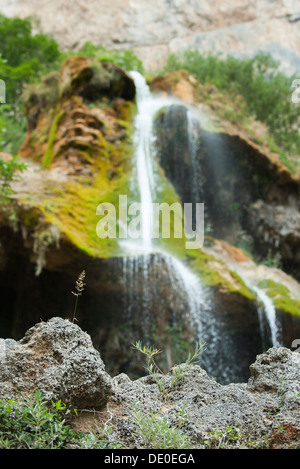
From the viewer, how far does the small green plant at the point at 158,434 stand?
2.19 m

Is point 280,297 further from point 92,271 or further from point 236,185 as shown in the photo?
point 236,185

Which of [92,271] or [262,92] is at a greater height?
[262,92]

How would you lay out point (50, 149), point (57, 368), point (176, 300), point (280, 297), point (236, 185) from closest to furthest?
point (57, 368), point (176, 300), point (280, 297), point (50, 149), point (236, 185)

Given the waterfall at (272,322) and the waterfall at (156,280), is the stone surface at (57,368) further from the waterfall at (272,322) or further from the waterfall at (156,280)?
the waterfall at (272,322)

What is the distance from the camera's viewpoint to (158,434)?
7.46 feet

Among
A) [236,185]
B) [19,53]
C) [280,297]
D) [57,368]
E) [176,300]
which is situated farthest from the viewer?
[19,53]

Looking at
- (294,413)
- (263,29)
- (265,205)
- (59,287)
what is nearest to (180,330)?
(59,287)

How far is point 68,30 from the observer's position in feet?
89.3

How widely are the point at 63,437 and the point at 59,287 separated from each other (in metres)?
6.31

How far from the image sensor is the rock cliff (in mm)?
25328

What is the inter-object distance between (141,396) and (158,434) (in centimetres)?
53

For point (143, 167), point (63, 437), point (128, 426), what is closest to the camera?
point (63, 437)

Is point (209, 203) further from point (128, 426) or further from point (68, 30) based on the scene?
point (68, 30)

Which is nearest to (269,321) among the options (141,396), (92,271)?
(92,271)
